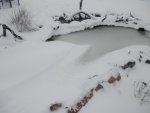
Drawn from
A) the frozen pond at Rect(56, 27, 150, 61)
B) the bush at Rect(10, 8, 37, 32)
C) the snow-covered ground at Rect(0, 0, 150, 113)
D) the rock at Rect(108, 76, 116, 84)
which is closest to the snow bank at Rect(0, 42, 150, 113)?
the snow-covered ground at Rect(0, 0, 150, 113)

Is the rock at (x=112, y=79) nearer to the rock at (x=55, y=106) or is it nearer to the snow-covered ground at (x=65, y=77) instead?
the snow-covered ground at (x=65, y=77)

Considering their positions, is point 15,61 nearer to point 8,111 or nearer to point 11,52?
point 11,52

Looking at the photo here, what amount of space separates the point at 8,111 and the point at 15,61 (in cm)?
221

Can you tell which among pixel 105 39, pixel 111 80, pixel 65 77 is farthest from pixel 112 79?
pixel 105 39

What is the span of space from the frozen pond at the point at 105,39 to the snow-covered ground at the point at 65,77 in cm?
49

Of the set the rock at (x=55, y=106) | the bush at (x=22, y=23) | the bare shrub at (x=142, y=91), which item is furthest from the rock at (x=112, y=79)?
the bush at (x=22, y=23)

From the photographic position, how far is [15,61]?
21.1 ft

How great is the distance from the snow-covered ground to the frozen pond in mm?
485

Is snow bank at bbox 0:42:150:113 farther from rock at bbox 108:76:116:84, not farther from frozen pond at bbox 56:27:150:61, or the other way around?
frozen pond at bbox 56:27:150:61

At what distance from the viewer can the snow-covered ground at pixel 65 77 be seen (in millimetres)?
5059

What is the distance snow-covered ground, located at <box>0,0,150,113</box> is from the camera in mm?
5059

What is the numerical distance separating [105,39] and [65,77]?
442 cm

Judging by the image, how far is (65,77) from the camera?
20.0 ft

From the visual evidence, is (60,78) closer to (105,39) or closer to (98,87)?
(98,87)
